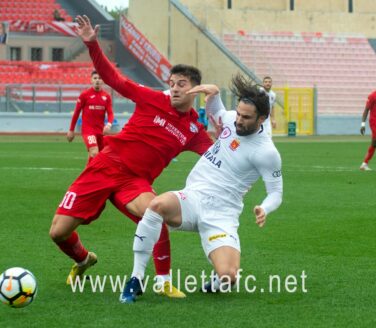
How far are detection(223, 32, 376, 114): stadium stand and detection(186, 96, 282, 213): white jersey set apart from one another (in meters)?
40.1

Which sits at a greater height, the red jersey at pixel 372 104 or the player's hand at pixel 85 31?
the player's hand at pixel 85 31

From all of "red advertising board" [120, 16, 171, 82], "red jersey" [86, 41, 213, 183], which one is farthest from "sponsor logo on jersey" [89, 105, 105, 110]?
"red advertising board" [120, 16, 171, 82]

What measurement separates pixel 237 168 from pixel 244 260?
→ 1982 millimetres

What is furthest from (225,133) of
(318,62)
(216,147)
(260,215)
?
(318,62)

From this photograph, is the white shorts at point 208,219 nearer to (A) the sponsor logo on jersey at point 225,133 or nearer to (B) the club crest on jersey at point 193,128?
(A) the sponsor logo on jersey at point 225,133

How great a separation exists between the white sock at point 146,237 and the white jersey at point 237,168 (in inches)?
20.8

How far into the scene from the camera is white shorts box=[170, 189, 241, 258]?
7793 millimetres

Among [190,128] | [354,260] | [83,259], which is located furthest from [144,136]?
[354,260]

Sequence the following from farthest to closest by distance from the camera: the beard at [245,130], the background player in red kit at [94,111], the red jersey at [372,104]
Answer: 1. the red jersey at [372,104]
2. the background player in red kit at [94,111]
3. the beard at [245,130]

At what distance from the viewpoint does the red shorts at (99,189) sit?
8.14 meters

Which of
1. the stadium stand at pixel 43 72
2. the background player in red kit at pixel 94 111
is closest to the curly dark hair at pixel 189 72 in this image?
the background player in red kit at pixel 94 111

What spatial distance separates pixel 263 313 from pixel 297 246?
3.56 meters

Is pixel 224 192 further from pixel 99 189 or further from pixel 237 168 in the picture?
pixel 99 189

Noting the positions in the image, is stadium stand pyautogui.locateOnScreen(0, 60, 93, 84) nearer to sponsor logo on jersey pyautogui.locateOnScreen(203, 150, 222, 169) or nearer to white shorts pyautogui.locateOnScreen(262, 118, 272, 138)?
white shorts pyautogui.locateOnScreen(262, 118, 272, 138)
